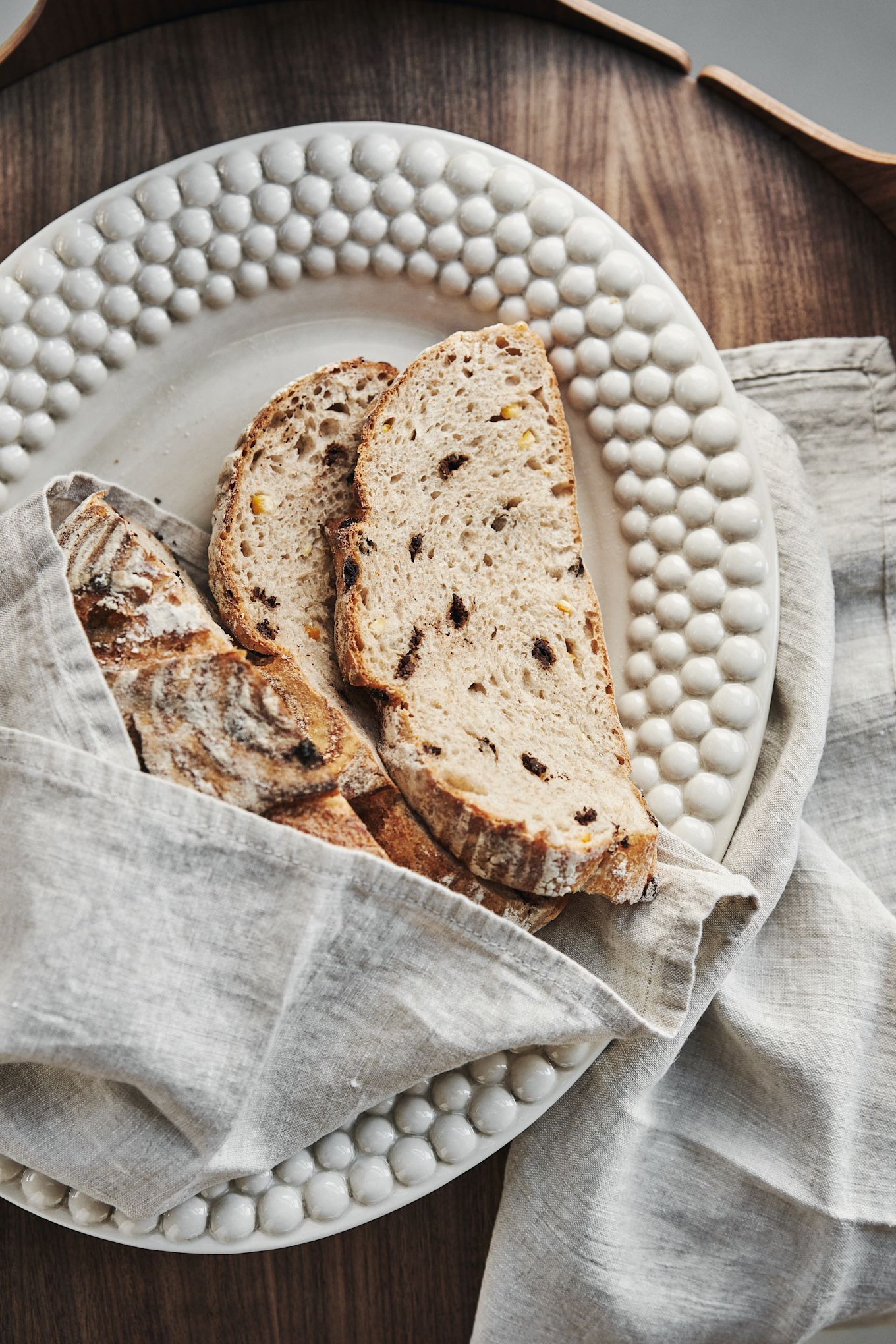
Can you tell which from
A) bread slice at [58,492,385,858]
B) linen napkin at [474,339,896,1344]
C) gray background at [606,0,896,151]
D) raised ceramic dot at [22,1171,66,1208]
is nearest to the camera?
bread slice at [58,492,385,858]

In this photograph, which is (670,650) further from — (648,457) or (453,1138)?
(453,1138)

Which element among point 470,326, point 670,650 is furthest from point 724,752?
point 470,326

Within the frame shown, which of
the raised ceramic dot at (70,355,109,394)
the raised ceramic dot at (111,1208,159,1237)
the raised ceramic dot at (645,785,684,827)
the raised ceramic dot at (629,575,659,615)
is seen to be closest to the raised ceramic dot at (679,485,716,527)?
the raised ceramic dot at (629,575,659,615)

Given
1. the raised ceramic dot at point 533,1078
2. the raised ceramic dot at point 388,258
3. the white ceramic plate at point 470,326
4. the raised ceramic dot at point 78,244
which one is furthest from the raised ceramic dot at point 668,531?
the raised ceramic dot at point 78,244

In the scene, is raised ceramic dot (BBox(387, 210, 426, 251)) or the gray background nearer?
raised ceramic dot (BBox(387, 210, 426, 251))

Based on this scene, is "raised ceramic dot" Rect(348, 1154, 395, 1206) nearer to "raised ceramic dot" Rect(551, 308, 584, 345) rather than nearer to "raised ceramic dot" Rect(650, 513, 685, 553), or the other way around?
"raised ceramic dot" Rect(650, 513, 685, 553)

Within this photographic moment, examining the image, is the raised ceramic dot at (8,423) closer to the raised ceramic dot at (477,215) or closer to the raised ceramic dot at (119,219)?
the raised ceramic dot at (119,219)

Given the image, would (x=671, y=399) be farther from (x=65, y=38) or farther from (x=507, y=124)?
(x=65, y=38)
